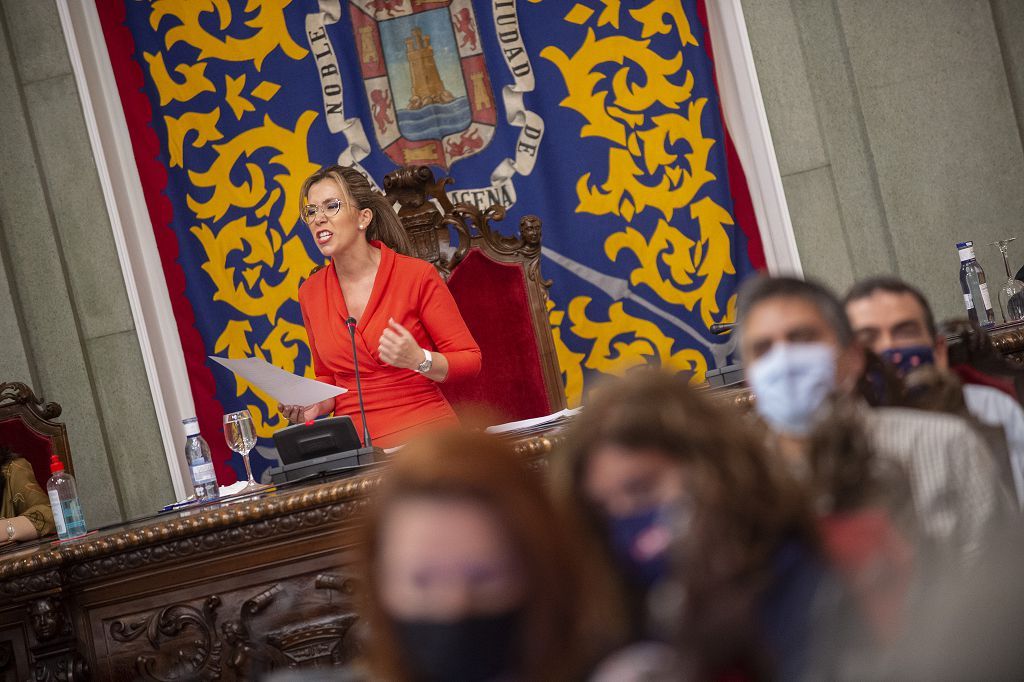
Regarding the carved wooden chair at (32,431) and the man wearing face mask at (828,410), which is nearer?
the man wearing face mask at (828,410)

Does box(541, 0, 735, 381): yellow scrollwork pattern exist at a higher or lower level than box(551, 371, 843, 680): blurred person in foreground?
higher

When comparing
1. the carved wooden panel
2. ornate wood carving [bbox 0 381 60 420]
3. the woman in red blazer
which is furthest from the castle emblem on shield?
the carved wooden panel

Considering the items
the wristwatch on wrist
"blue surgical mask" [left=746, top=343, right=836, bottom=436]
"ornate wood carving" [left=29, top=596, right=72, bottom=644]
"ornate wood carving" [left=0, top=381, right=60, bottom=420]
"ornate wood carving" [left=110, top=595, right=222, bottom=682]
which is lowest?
"ornate wood carving" [left=110, top=595, right=222, bottom=682]

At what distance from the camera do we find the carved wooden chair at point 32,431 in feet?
11.8

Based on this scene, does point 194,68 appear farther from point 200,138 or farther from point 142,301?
point 142,301

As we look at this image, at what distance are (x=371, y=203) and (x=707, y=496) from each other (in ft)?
8.28

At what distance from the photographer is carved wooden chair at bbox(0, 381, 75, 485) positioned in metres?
3.61

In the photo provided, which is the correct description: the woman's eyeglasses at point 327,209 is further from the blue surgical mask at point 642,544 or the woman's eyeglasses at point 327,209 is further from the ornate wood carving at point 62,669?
the blue surgical mask at point 642,544

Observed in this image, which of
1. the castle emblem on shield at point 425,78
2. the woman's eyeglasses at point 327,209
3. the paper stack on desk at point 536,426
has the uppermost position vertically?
the castle emblem on shield at point 425,78

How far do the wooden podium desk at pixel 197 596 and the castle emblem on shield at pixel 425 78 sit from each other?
2.27m

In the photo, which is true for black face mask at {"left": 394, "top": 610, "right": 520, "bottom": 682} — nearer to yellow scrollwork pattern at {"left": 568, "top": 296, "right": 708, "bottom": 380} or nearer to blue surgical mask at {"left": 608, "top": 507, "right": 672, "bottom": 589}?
blue surgical mask at {"left": 608, "top": 507, "right": 672, "bottom": 589}

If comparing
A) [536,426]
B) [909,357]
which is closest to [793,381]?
[909,357]

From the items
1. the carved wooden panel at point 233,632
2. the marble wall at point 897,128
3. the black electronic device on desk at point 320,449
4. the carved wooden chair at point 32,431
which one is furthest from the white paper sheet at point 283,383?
the marble wall at point 897,128

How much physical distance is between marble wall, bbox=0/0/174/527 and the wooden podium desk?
70.0 inches
